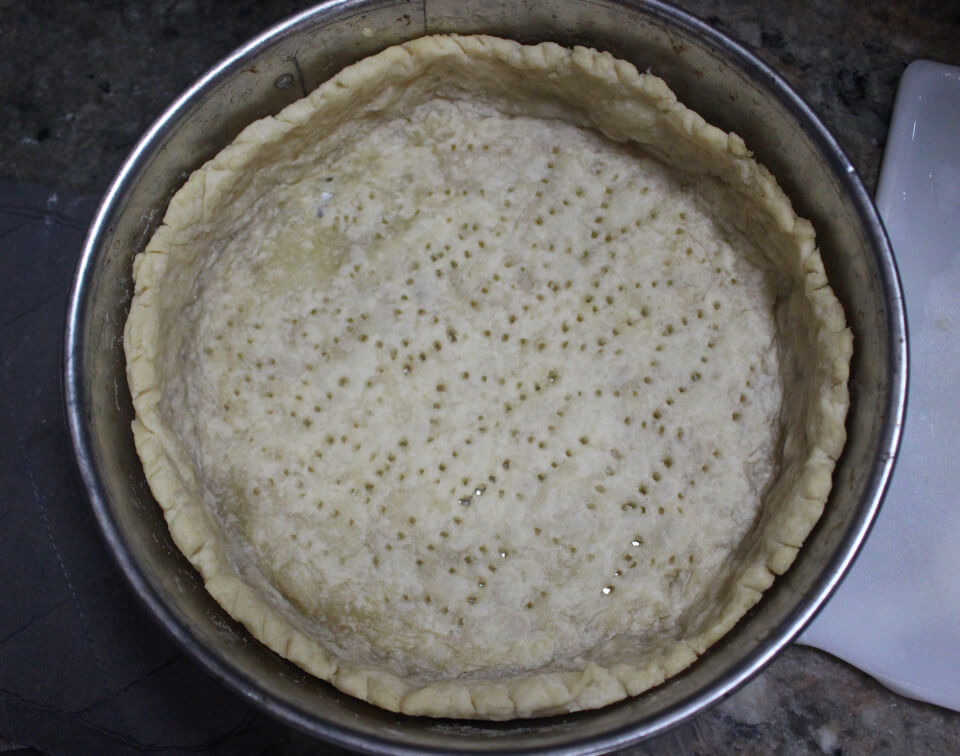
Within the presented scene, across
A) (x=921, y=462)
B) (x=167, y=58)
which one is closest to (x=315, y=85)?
(x=167, y=58)

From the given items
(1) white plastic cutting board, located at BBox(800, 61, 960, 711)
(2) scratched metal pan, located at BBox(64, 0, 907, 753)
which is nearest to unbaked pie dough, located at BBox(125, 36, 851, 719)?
(2) scratched metal pan, located at BBox(64, 0, 907, 753)

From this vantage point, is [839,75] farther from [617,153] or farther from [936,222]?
[617,153]

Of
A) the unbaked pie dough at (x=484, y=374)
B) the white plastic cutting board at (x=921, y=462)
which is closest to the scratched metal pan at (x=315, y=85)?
the unbaked pie dough at (x=484, y=374)

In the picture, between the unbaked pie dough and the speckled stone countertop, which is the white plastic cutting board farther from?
the unbaked pie dough

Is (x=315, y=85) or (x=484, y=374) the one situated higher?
(x=315, y=85)

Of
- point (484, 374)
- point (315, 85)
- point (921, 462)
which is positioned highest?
point (315, 85)

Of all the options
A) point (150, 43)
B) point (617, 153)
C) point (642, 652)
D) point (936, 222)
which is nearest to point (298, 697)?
point (642, 652)

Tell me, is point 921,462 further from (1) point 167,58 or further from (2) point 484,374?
(1) point 167,58
